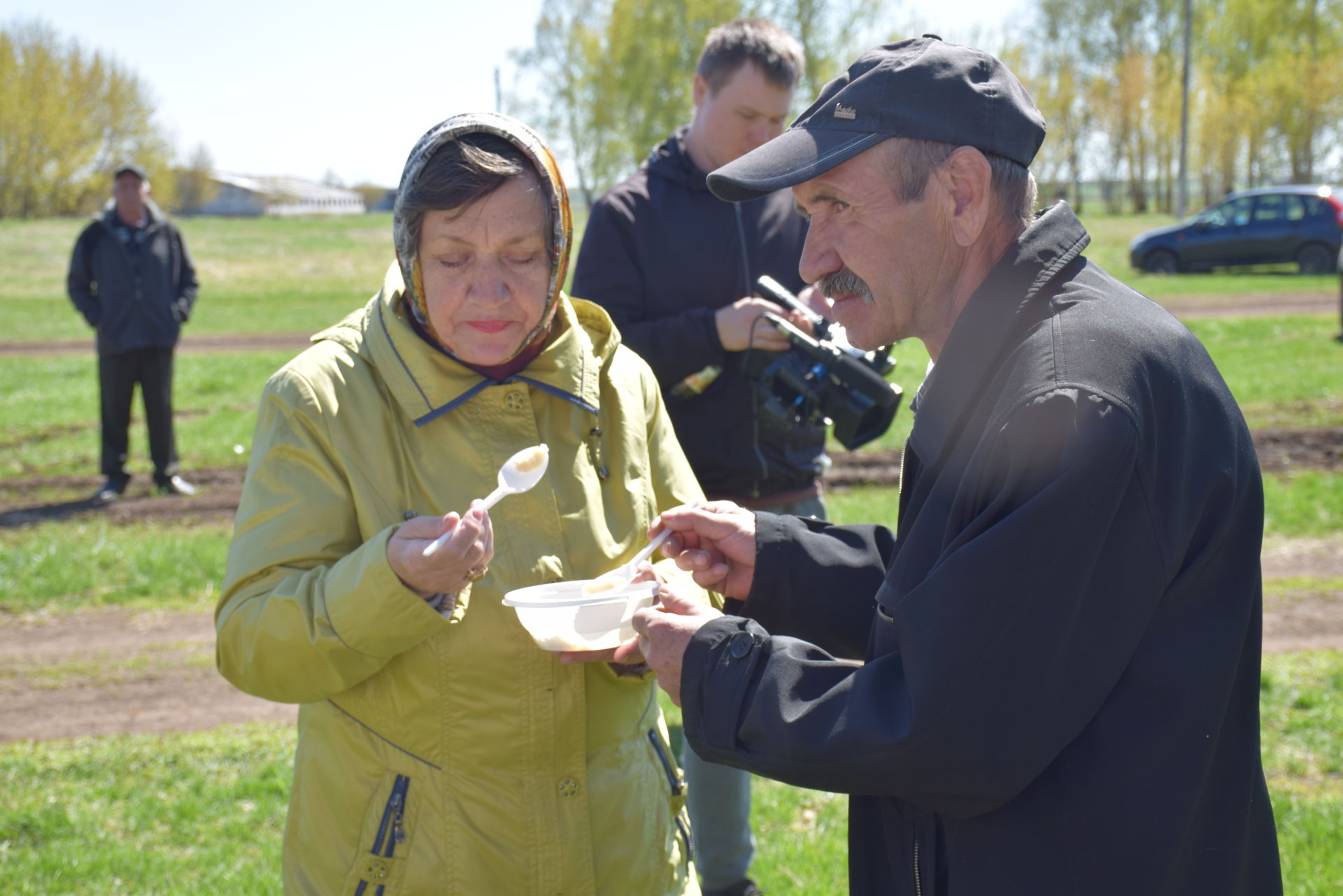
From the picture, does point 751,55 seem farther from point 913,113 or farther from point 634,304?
point 913,113

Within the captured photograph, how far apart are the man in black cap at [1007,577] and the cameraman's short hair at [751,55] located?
1.93 m

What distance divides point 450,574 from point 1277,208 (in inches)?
963

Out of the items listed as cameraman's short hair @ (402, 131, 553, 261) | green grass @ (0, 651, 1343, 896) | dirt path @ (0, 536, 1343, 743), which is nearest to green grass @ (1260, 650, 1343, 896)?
green grass @ (0, 651, 1343, 896)

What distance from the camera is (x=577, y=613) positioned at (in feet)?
6.47

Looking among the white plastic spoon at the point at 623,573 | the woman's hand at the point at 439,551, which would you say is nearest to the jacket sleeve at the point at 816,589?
the white plastic spoon at the point at 623,573

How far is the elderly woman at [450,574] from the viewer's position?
1970mm

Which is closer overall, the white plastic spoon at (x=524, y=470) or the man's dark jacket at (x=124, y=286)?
the white plastic spoon at (x=524, y=470)

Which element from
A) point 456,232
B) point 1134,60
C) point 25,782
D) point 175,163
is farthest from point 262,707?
point 175,163

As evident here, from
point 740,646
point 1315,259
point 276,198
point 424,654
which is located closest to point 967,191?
point 740,646

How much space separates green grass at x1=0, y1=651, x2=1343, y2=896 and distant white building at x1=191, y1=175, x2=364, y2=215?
69.1 meters

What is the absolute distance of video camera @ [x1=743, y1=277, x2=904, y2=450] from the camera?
3.48m

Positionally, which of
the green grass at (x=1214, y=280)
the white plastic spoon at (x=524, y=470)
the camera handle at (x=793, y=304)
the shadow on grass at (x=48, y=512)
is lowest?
the shadow on grass at (x=48, y=512)

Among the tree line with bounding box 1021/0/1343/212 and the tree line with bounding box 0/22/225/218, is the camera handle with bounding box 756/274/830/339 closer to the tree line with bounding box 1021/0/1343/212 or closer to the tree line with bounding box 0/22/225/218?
the tree line with bounding box 1021/0/1343/212

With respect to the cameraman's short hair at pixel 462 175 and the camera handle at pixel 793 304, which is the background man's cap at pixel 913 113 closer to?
the cameraman's short hair at pixel 462 175
